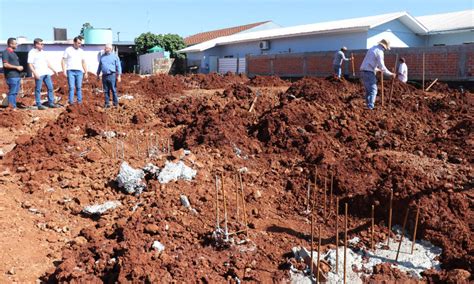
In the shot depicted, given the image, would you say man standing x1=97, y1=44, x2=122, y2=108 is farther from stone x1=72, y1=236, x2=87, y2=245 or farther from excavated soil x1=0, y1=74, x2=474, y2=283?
stone x1=72, y1=236, x2=87, y2=245

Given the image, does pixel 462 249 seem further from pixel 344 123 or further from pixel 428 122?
pixel 428 122

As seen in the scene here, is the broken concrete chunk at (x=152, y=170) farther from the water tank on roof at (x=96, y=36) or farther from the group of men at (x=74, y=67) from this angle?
the water tank on roof at (x=96, y=36)

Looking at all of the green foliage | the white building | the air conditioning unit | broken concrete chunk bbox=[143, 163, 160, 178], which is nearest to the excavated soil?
broken concrete chunk bbox=[143, 163, 160, 178]

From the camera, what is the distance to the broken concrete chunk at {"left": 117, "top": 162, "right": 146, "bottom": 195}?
5055 millimetres

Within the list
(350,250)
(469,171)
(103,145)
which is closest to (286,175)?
(350,250)

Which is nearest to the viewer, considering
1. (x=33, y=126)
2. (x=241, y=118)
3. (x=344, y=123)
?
(x=344, y=123)

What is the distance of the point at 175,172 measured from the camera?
5.08m

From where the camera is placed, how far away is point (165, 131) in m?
8.62

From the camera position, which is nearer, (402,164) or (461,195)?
(461,195)

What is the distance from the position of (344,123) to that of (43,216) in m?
4.70

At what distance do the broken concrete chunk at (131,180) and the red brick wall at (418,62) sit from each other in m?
→ 12.3

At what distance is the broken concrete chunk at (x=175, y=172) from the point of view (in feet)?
16.4

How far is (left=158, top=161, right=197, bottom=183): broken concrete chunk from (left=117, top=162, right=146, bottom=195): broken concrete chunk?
252 mm

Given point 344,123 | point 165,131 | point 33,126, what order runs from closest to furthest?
1. point 344,123
2. point 165,131
3. point 33,126
